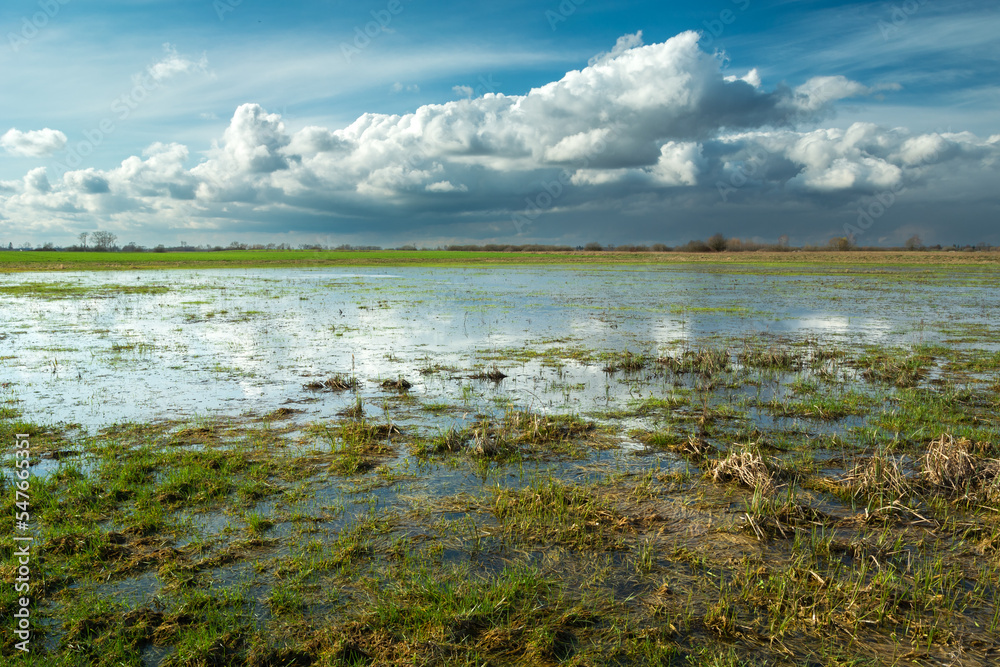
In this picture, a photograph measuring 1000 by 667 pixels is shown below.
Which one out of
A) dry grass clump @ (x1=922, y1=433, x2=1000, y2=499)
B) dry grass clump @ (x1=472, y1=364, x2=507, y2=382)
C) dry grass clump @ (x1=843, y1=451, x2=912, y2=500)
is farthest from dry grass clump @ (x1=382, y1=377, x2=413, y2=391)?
dry grass clump @ (x1=922, y1=433, x2=1000, y2=499)

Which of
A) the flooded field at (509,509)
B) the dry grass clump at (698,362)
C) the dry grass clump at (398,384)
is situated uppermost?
the dry grass clump at (698,362)

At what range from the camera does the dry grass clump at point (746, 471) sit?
7.37 m

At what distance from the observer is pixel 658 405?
12.1m

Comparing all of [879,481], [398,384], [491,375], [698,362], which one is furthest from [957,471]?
[398,384]

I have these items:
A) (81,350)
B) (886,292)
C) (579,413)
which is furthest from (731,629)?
(886,292)

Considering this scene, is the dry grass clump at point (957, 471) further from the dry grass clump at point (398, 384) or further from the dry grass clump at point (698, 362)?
the dry grass clump at point (398, 384)

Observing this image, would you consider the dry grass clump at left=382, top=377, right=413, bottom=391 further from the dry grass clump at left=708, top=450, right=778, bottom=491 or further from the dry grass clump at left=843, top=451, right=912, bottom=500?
the dry grass clump at left=843, top=451, right=912, bottom=500

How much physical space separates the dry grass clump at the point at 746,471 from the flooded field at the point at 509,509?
0.04 m

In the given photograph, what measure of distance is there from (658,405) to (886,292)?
127 feet

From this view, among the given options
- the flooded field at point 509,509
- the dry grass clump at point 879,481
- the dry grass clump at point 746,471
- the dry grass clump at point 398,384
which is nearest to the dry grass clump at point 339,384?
the flooded field at point 509,509

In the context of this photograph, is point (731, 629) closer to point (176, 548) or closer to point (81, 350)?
point (176, 548)

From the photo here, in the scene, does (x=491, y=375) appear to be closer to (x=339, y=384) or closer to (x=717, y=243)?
(x=339, y=384)

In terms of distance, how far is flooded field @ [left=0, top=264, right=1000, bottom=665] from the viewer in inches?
189

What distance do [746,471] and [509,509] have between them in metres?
3.46
